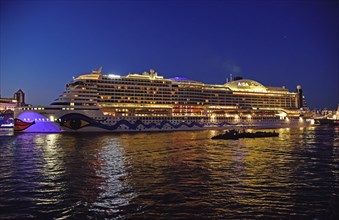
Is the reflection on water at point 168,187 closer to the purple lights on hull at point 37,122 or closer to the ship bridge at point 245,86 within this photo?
the purple lights on hull at point 37,122

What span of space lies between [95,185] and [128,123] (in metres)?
50.5

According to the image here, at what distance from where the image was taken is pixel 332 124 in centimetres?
13250

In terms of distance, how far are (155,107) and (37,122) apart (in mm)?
28891

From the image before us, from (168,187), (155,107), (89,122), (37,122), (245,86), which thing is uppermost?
(245,86)

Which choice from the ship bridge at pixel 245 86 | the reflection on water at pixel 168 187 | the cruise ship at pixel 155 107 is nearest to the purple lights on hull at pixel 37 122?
the cruise ship at pixel 155 107

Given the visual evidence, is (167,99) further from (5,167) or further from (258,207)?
(258,207)

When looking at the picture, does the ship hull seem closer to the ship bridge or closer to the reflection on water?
the ship bridge

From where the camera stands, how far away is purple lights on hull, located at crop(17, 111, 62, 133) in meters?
59.1

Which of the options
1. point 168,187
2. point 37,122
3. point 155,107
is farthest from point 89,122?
point 168,187

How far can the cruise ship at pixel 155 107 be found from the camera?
59.8 meters

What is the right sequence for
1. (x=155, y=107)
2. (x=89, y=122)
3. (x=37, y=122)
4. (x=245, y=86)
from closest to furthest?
(x=37, y=122), (x=89, y=122), (x=155, y=107), (x=245, y=86)

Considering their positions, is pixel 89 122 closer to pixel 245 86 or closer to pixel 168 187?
pixel 168 187

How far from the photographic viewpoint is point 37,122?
5934 centimetres

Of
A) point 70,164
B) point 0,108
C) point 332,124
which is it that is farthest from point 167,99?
point 0,108
